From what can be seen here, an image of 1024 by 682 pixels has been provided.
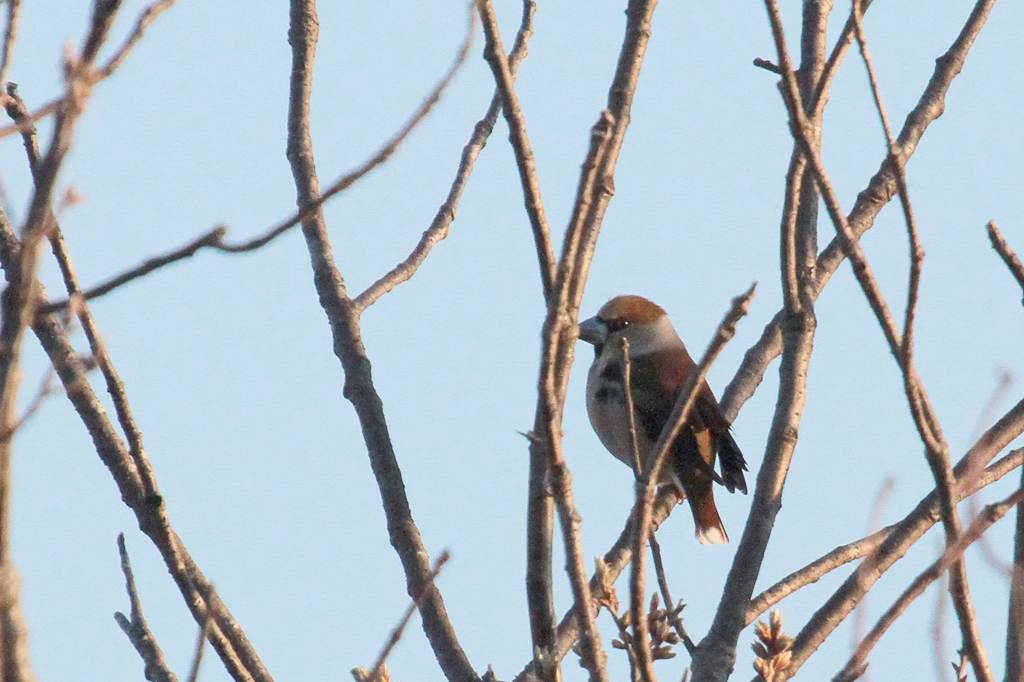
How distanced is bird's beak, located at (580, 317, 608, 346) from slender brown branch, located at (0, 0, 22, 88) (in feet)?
17.9

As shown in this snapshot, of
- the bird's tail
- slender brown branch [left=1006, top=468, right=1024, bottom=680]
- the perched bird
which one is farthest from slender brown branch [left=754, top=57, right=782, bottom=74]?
the bird's tail

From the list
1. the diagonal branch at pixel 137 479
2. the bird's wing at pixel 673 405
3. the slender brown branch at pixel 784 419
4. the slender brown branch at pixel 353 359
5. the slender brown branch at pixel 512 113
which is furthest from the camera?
the bird's wing at pixel 673 405

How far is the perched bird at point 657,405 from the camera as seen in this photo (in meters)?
6.34

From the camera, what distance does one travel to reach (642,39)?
339 cm

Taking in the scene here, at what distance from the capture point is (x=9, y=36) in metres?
1.96

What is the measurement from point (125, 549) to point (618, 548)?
1.27m

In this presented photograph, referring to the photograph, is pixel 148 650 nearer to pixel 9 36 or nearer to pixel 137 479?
pixel 137 479

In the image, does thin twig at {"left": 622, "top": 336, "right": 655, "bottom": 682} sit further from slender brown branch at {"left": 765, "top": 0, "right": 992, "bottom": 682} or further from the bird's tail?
the bird's tail

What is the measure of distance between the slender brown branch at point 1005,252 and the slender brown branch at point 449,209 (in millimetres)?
1762

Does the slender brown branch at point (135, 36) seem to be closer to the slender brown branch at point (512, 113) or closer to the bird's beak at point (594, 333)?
the slender brown branch at point (512, 113)

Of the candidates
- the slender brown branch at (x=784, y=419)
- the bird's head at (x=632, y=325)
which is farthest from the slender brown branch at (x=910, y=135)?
the bird's head at (x=632, y=325)

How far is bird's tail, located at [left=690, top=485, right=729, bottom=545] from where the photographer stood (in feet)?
21.8

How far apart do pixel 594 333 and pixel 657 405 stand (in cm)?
64

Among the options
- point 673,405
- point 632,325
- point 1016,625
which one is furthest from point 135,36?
point 632,325
